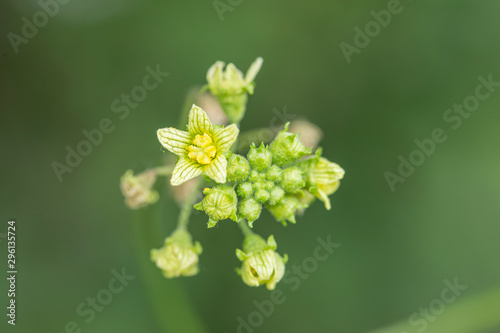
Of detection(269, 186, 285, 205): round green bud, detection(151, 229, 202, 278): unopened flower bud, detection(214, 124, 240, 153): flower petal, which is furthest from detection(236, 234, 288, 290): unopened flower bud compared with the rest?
detection(214, 124, 240, 153): flower petal

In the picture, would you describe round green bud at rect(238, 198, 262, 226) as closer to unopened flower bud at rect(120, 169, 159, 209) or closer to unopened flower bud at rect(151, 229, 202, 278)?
unopened flower bud at rect(151, 229, 202, 278)

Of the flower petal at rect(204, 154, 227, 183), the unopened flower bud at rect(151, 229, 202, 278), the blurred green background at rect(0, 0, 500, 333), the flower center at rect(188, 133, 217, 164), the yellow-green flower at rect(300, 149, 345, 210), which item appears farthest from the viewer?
the blurred green background at rect(0, 0, 500, 333)

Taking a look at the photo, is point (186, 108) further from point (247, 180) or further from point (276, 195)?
point (276, 195)

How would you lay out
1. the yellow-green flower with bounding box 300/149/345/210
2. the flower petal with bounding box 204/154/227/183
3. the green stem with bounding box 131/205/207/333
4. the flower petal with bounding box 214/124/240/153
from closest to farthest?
the flower petal with bounding box 204/154/227/183, the flower petal with bounding box 214/124/240/153, the yellow-green flower with bounding box 300/149/345/210, the green stem with bounding box 131/205/207/333

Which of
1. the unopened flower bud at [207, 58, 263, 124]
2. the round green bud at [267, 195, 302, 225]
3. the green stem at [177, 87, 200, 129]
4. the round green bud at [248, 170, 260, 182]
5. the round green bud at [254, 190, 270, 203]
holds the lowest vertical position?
the round green bud at [267, 195, 302, 225]

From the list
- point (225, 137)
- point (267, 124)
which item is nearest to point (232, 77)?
point (225, 137)

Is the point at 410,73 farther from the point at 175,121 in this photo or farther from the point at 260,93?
the point at 175,121

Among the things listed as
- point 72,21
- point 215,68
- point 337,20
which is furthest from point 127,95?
point 337,20
